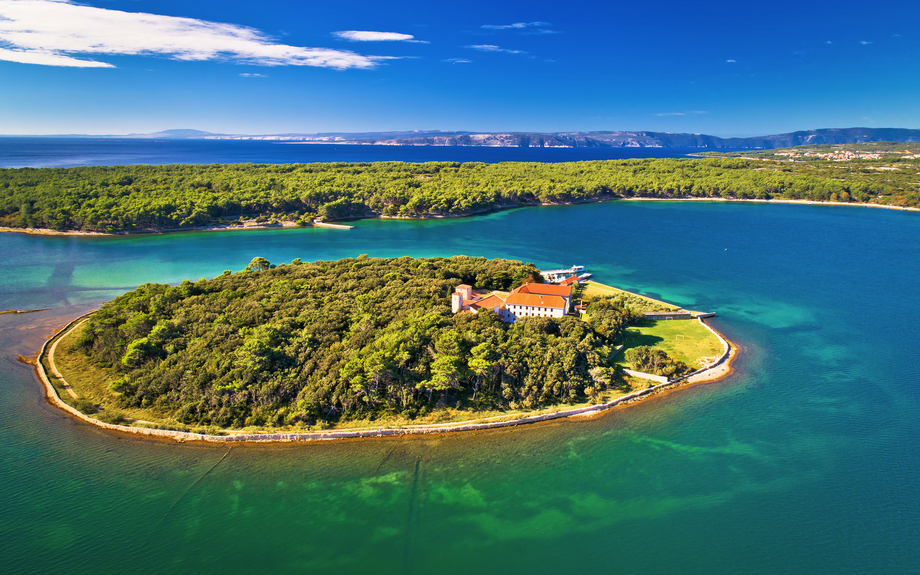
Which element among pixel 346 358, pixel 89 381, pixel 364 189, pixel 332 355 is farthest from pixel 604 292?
pixel 364 189

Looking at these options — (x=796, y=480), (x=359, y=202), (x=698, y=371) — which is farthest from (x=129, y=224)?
(x=796, y=480)

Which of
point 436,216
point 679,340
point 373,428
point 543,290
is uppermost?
point 436,216

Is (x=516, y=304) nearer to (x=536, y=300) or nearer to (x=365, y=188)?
(x=536, y=300)

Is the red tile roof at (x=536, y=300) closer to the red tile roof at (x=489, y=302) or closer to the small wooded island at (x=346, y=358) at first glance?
the small wooded island at (x=346, y=358)

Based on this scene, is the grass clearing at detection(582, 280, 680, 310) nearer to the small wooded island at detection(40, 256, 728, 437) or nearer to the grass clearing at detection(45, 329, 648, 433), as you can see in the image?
the small wooded island at detection(40, 256, 728, 437)

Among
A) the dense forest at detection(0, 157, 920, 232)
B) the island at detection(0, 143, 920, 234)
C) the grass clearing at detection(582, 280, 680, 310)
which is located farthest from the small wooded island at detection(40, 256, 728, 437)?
the dense forest at detection(0, 157, 920, 232)

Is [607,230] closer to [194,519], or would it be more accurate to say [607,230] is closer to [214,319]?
[214,319]

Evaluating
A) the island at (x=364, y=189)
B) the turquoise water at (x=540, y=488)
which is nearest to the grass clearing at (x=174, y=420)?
the turquoise water at (x=540, y=488)
